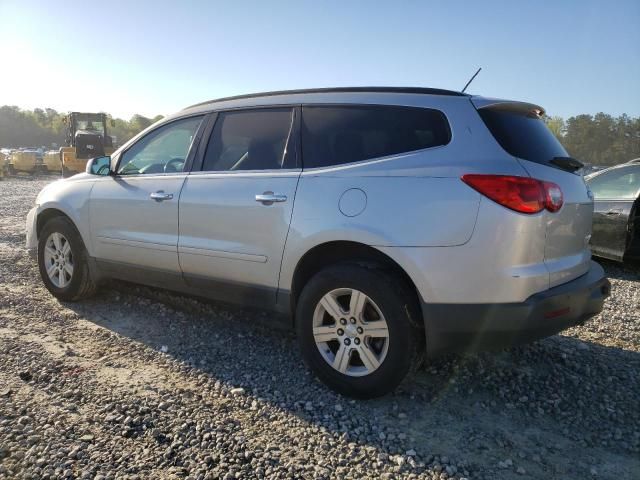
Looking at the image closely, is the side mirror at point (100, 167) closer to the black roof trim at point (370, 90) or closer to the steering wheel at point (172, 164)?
the steering wheel at point (172, 164)

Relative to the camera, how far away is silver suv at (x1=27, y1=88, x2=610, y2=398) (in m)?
2.68

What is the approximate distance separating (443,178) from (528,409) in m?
1.51

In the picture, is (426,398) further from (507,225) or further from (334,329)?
(507,225)

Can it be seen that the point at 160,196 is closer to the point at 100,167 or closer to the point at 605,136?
the point at 100,167

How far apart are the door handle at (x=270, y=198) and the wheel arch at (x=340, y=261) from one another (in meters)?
0.41

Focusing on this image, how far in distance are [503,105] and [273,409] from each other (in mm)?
2307

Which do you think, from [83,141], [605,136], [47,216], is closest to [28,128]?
[83,141]

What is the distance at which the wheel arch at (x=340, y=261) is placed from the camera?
2.96m

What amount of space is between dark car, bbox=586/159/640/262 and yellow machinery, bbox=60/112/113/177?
921 inches

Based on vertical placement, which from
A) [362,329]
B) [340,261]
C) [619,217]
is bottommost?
[362,329]

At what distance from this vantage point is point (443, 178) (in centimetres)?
274

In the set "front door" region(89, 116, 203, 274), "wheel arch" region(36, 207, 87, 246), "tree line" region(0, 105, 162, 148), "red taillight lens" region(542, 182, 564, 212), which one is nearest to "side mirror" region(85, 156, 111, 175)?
"front door" region(89, 116, 203, 274)

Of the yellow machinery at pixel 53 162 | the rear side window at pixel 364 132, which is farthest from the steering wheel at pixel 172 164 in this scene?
the yellow machinery at pixel 53 162

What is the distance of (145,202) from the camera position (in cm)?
412
